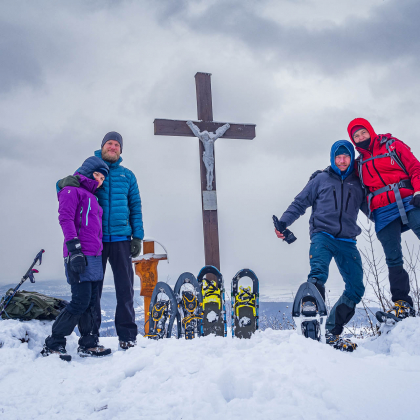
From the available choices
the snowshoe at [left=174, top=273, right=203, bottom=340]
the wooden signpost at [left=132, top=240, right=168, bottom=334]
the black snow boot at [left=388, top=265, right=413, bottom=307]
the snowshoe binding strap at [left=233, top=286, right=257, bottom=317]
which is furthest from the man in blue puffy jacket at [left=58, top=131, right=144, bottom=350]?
the black snow boot at [left=388, top=265, right=413, bottom=307]

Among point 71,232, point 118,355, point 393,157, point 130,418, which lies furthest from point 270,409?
point 393,157

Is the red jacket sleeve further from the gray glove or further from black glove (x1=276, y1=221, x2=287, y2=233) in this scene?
the gray glove

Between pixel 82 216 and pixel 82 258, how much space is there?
473 mm

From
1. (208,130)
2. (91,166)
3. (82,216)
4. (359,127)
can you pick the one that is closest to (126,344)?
(82,216)

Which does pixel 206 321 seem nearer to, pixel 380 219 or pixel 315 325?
pixel 315 325

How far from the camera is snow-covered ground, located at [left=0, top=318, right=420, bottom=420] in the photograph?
6.64 ft

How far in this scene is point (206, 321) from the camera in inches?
153

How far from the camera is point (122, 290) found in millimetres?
3865

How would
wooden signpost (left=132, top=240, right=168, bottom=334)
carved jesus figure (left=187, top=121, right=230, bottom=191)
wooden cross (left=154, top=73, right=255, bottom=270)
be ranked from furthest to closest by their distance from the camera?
carved jesus figure (left=187, top=121, right=230, bottom=191) → wooden cross (left=154, top=73, right=255, bottom=270) → wooden signpost (left=132, top=240, right=168, bottom=334)

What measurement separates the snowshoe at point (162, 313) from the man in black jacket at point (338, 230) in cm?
152

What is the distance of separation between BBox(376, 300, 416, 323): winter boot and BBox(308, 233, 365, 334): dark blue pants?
309mm

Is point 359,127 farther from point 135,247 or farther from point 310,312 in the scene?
point 135,247

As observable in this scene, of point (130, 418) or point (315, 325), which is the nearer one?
point (130, 418)

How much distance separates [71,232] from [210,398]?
215cm
